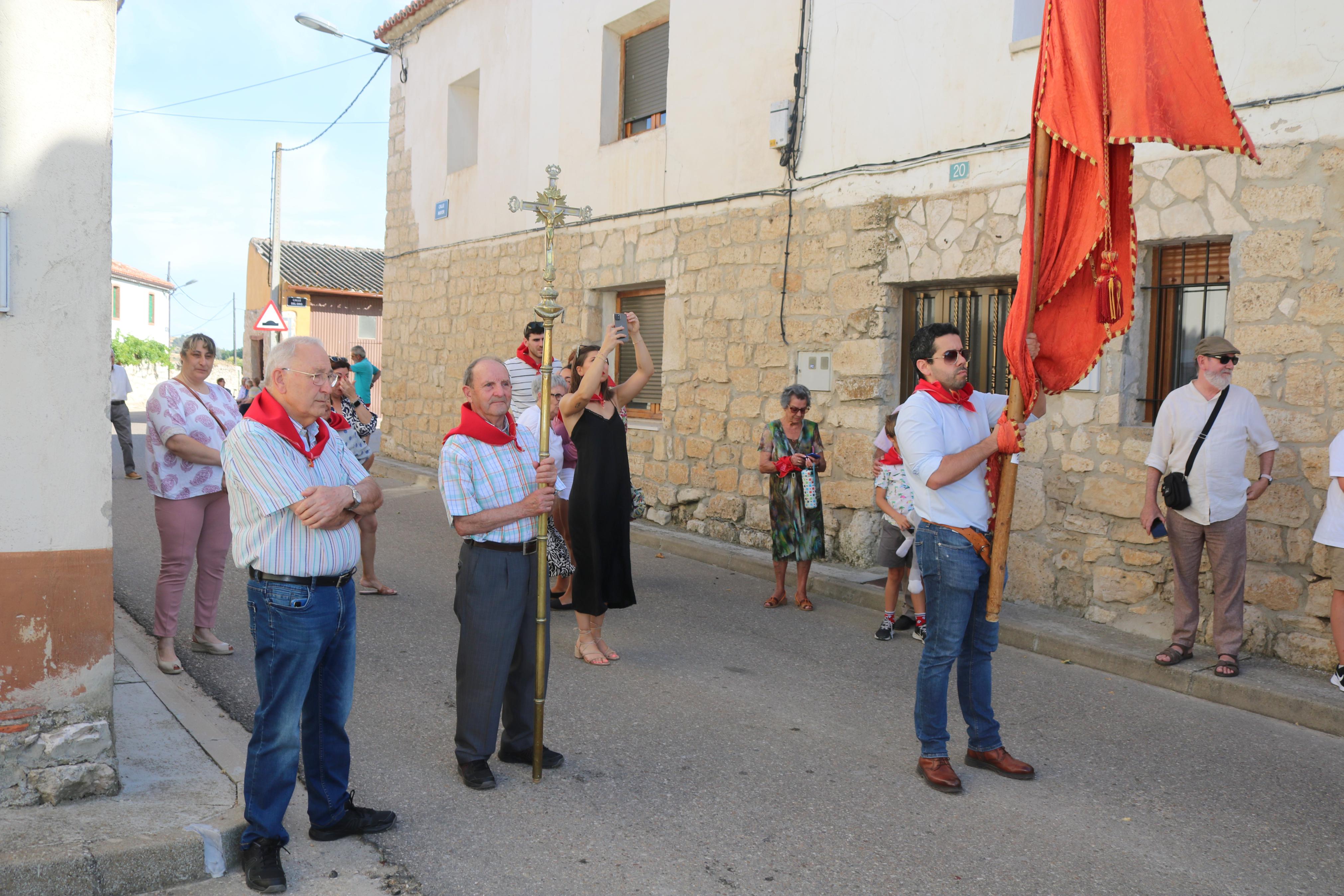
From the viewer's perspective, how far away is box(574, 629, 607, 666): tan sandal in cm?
587

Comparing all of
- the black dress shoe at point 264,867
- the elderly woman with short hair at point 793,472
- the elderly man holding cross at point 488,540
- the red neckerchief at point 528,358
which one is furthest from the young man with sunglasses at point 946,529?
the red neckerchief at point 528,358

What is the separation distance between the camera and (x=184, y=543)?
5449 millimetres

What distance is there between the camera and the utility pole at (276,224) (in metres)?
24.8

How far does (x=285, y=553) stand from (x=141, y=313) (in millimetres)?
68892

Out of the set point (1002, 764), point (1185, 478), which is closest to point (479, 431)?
point (1002, 764)

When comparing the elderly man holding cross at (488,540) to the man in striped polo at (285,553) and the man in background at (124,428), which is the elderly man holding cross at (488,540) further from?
the man in background at (124,428)

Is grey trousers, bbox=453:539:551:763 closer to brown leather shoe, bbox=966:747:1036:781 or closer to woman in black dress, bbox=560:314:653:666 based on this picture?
woman in black dress, bbox=560:314:653:666

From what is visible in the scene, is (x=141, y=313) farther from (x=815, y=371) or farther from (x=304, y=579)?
(x=304, y=579)

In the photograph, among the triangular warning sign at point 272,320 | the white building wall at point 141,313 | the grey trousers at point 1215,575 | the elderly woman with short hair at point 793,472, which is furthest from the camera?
the white building wall at point 141,313

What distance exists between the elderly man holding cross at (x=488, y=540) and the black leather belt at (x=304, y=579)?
694mm

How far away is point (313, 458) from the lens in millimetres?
3336

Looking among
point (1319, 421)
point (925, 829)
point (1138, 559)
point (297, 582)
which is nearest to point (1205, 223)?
point (1319, 421)

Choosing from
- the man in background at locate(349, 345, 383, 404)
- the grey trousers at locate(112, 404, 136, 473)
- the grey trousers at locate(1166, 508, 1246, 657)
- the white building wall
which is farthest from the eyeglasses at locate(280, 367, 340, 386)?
the white building wall

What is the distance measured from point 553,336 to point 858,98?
17.4ft
